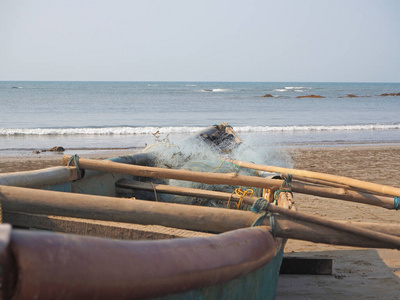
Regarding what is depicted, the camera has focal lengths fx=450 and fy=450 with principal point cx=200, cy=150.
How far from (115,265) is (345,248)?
3.84 metres

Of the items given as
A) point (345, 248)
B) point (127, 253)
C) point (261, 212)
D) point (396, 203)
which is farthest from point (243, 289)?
point (345, 248)

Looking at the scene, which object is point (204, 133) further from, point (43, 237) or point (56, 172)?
point (43, 237)

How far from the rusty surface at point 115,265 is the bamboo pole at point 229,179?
179 cm

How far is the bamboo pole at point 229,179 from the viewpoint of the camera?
11.6ft

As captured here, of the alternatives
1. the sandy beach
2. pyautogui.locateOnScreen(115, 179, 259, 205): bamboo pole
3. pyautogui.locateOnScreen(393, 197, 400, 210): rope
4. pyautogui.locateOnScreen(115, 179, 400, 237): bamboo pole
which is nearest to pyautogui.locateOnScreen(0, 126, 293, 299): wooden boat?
pyautogui.locateOnScreen(115, 179, 400, 237): bamboo pole

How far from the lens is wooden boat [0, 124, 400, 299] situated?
1.20 m

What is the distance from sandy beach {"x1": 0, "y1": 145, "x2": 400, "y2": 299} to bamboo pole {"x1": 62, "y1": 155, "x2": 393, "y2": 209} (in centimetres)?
69

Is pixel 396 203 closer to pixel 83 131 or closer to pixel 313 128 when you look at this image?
pixel 83 131

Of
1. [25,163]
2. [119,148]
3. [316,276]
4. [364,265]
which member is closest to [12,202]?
[316,276]

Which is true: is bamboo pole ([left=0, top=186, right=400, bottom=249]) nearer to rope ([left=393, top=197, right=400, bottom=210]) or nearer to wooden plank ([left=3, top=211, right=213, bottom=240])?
wooden plank ([left=3, top=211, right=213, bottom=240])

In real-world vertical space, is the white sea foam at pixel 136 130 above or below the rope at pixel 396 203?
below

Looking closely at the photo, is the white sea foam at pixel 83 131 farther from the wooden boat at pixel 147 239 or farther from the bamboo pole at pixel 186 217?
the bamboo pole at pixel 186 217

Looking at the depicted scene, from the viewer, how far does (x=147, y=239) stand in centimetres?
255

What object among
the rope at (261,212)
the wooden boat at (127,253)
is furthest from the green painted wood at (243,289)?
the rope at (261,212)
